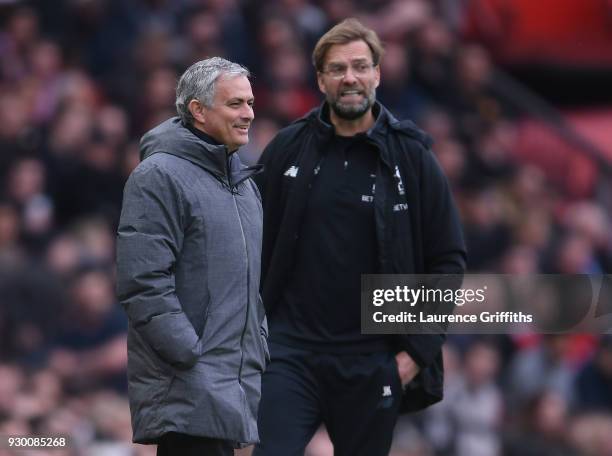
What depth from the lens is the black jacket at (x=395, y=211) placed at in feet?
17.6

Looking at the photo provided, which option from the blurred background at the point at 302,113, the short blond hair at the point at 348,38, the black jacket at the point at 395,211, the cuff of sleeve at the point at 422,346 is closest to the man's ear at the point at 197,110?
the black jacket at the point at 395,211

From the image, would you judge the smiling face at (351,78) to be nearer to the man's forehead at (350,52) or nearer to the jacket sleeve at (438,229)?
the man's forehead at (350,52)

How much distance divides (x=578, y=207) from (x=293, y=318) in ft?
18.2

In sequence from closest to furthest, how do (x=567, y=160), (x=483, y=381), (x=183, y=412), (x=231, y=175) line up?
(x=183, y=412) → (x=231, y=175) → (x=483, y=381) → (x=567, y=160)

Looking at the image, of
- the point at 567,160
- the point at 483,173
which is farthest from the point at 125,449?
the point at 567,160

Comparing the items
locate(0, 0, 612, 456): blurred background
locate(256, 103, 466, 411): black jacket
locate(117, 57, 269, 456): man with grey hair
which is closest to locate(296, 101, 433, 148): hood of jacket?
locate(256, 103, 466, 411): black jacket

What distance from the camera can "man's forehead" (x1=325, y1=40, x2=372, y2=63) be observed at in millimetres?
5383

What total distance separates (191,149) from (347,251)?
0.97m

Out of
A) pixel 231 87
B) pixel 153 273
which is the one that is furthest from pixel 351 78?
pixel 153 273

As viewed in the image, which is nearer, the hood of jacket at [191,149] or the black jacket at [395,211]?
the hood of jacket at [191,149]

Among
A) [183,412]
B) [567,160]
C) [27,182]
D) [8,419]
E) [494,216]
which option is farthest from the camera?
[567,160]

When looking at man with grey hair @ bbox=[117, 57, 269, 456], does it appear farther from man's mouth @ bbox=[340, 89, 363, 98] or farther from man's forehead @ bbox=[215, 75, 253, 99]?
man's mouth @ bbox=[340, 89, 363, 98]

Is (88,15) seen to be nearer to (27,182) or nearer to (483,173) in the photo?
(27,182)

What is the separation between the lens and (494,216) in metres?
9.99
